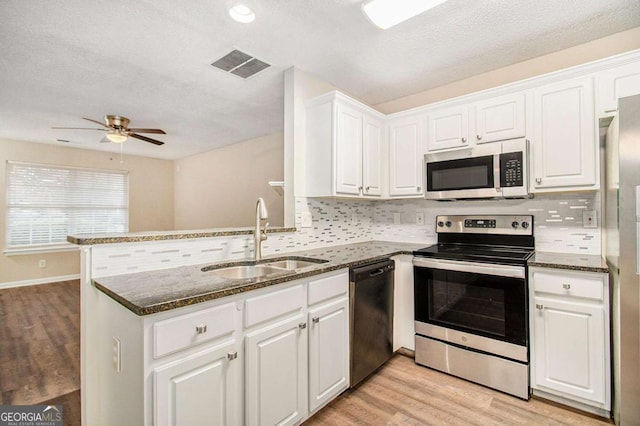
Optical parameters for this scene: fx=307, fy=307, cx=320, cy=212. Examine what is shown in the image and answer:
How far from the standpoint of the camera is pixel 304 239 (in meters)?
2.65

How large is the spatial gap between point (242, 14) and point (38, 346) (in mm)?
3423

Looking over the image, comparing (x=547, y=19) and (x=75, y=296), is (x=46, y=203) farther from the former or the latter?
(x=547, y=19)

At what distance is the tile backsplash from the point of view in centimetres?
166

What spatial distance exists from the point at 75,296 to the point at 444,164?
17.9 ft

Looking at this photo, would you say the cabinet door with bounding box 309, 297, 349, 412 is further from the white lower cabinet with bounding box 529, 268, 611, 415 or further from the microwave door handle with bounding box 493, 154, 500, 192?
the microwave door handle with bounding box 493, 154, 500, 192

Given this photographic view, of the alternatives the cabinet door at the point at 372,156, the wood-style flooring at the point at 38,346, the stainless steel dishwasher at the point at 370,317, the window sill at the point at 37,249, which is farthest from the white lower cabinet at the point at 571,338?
the window sill at the point at 37,249

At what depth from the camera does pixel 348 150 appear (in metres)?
2.58

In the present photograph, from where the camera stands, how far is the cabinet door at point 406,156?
9.10 feet

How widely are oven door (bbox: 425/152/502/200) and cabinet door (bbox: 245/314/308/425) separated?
1.63m

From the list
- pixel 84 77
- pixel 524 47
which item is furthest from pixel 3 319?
pixel 524 47

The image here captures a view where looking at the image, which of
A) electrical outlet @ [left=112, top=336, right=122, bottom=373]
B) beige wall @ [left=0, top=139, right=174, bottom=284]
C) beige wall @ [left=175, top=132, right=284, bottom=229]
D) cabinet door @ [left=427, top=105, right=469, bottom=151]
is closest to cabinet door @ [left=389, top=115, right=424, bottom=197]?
cabinet door @ [left=427, top=105, right=469, bottom=151]

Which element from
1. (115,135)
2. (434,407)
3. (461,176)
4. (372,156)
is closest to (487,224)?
(461,176)

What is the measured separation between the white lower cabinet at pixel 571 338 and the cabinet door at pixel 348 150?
141 centimetres

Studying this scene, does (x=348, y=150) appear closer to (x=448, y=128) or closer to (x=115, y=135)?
(x=448, y=128)
